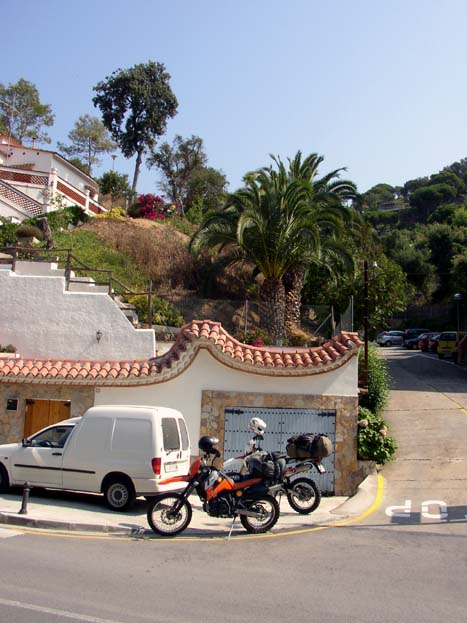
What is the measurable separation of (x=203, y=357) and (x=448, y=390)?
39.8 ft

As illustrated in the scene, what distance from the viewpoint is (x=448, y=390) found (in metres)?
23.8

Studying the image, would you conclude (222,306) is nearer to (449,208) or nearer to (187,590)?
(187,590)

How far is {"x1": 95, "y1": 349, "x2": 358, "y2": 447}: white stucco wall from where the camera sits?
593 inches

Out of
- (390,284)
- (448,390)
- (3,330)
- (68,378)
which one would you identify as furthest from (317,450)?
(390,284)

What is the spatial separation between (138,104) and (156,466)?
4704 cm

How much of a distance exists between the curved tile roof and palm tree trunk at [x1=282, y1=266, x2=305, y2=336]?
10225mm

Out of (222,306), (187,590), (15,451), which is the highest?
(222,306)

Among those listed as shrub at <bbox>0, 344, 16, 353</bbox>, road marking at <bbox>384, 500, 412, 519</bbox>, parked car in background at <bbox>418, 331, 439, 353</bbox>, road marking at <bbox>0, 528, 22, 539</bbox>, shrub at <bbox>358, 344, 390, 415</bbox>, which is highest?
parked car in background at <bbox>418, 331, 439, 353</bbox>

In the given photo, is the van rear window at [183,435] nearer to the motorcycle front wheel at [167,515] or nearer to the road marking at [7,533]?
the motorcycle front wheel at [167,515]

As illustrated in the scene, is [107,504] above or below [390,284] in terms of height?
below

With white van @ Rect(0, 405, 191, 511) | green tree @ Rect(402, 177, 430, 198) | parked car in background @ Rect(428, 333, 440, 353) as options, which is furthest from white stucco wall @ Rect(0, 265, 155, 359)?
green tree @ Rect(402, 177, 430, 198)

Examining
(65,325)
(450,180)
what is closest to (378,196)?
(450,180)

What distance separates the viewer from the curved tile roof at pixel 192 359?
1484cm

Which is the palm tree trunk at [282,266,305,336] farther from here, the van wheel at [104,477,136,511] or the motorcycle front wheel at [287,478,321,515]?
the van wheel at [104,477,136,511]
